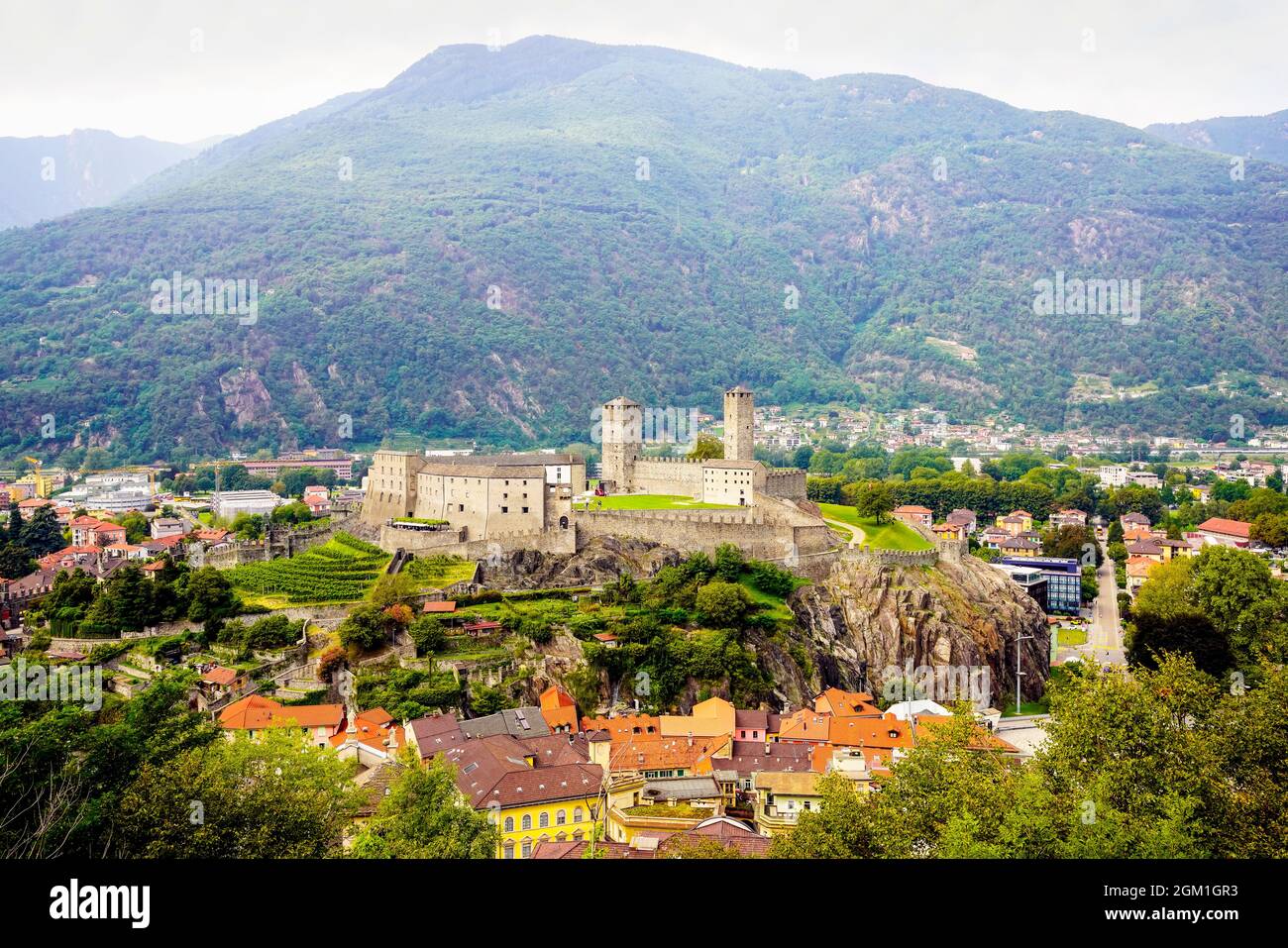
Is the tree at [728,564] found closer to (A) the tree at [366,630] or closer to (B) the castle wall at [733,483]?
(B) the castle wall at [733,483]

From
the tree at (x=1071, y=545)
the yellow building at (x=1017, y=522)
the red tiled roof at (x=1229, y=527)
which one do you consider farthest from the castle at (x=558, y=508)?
the red tiled roof at (x=1229, y=527)

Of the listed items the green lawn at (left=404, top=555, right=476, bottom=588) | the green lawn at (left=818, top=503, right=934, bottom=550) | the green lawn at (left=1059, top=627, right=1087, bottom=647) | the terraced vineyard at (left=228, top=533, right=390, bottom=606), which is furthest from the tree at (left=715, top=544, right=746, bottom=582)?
the green lawn at (left=1059, top=627, right=1087, bottom=647)

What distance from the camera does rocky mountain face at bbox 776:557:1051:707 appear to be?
48.2m

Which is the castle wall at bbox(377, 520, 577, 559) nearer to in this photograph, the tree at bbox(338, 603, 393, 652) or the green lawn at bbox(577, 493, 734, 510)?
the green lawn at bbox(577, 493, 734, 510)

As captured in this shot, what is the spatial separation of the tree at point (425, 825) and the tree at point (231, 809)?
0.83 meters

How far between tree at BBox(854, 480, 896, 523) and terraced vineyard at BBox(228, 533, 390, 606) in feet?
92.0

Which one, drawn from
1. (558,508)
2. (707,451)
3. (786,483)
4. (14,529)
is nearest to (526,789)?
(558,508)

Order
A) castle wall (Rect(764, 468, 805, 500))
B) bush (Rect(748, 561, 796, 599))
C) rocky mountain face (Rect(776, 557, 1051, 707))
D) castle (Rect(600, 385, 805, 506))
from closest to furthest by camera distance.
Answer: rocky mountain face (Rect(776, 557, 1051, 707)) < bush (Rect(748, 561, 796, 599)) < castle (Rect(600, 385, 805, 506)) < castle wall (Rect(764, 468, 805, 500))

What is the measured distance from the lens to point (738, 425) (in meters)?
65.6

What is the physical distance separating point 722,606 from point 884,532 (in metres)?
18.9

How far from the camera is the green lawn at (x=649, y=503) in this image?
54.0m

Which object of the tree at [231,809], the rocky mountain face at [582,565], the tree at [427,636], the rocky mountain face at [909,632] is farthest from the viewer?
the rocky mountain face at [909,632]
